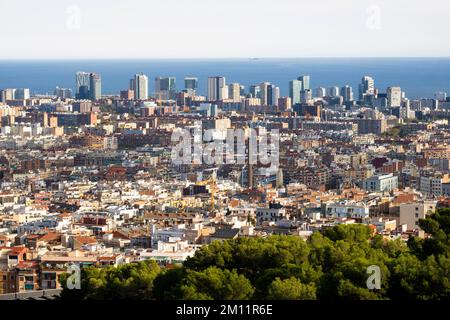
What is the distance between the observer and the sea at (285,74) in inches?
2076

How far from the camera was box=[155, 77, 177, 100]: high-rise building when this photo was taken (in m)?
43.5

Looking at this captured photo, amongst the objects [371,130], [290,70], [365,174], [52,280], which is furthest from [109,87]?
[52,280]

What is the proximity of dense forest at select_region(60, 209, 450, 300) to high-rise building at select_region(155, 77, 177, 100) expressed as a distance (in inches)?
1401

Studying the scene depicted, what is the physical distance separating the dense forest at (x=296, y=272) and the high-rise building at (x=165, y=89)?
35578mm

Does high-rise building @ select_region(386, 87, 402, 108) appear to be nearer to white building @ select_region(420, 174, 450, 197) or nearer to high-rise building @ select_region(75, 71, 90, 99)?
high-rise building @ select_region(75, 71, 90, 99)

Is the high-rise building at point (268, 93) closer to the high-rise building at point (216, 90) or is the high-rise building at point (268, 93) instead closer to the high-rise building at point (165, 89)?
the high-rise building at point (216, 90)

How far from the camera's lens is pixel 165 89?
4484 centimetres

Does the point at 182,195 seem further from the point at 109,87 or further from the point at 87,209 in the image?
the point at 109,87

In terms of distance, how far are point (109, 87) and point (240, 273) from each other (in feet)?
156

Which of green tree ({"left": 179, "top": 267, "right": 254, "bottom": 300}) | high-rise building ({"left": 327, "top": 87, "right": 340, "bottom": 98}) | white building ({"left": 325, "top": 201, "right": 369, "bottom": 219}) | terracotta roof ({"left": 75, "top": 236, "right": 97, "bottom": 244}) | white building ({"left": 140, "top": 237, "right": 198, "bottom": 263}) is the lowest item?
high-rise building ({"left": 327, "top": 87, "right": 340, "bottom": 98})

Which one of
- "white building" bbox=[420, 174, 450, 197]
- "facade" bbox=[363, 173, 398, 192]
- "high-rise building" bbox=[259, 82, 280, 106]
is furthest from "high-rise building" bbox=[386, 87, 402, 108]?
"white building" bbox=[420, 174, 450, 197]

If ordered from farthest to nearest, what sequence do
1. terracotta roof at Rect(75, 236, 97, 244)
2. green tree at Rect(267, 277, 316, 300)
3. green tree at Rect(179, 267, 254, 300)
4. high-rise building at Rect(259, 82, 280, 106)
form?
high-rise building at Rect(259, 82, 280, 106) → terracotta roof at Rect(75, 236, 97, 244) → green tree at Rect(179, 267, 254, 300) → green tree at Rect(267, 277, 316, 300)

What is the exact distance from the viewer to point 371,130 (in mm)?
32406
